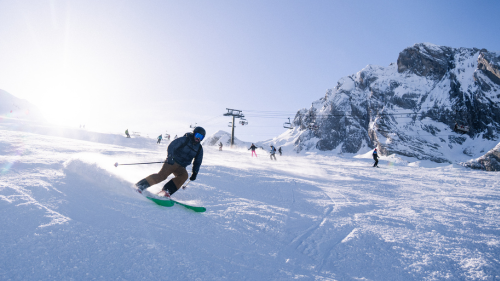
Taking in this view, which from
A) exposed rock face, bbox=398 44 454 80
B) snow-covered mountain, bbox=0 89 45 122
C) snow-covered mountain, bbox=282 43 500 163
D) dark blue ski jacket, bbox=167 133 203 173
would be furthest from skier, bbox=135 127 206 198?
snow-covered mountain, bbox=0 89 45 122

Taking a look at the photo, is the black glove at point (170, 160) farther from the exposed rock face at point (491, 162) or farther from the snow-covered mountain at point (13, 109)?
the snow-covered mountain at point (13, 109)

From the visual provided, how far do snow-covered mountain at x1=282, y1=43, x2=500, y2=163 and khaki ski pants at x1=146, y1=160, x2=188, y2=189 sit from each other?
172 ft

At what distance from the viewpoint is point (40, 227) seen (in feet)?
7.27

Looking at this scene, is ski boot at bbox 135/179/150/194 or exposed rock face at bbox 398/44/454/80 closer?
ski boot at bbox 135/179/150/194

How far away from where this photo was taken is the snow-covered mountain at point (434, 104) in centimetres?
4781

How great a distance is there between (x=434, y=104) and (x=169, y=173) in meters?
71.3

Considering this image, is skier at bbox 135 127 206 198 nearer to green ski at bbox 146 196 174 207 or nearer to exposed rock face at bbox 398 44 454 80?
green ski at bbox 146 196 174 207

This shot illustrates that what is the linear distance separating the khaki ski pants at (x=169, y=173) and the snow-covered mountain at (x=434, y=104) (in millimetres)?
52284

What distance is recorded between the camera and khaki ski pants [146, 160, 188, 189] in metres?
4.39

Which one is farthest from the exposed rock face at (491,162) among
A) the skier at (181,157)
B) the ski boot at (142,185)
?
the ski boot at (142,185)

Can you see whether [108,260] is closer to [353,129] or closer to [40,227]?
[40,227]

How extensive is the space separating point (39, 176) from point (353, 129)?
89.3 m

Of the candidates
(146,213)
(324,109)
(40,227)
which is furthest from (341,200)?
(324,109)

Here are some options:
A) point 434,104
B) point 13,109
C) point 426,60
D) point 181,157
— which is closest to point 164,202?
point 181,157
